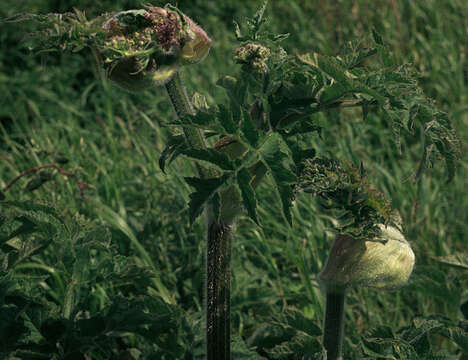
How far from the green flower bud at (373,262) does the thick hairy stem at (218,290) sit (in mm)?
241

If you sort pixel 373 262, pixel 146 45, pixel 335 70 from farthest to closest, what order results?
1. pixel 373 262
2. pixel 335 70
3. pixel 146 45

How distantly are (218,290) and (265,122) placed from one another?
401 millimetres

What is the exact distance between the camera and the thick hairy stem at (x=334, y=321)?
1381 millimetres

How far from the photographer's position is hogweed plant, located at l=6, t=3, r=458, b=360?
1.03 meters

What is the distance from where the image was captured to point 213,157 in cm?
106

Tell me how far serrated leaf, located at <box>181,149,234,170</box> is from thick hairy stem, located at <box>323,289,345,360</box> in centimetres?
49

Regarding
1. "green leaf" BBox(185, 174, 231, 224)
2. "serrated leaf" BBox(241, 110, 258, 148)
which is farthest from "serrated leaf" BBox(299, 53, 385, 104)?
"green leaf" BBox(185, 174, 231, 224)

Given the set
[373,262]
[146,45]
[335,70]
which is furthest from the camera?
[373,262]

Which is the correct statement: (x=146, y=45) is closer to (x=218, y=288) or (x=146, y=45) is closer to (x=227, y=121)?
(x=227, y=121)

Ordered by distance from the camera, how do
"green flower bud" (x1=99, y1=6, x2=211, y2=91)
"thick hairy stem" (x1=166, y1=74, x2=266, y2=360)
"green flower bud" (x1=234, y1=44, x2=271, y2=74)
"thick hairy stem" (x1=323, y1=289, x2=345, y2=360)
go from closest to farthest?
"green flower bud" (x1=99, y1=6, x2=211, y2=91) < "green flower bud" (x1=234, y1=44, x2=271, y2=74) < "thick hairy stem" (x1=166, y1=74, x2=266, y2=360) < "thick hairy stem" (x1=323, y1=289, x2=345, y2=360)

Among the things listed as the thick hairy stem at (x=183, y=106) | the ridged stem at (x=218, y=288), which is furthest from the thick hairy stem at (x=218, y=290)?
→ the thick hairy stem at (x=183, y=106)

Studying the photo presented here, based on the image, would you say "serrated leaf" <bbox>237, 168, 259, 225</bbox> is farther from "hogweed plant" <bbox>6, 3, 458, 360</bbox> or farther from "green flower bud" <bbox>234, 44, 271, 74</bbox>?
"green flower bud" <bbox>234, 44, 271, 74</bbox>

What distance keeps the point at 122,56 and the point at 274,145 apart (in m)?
0.31

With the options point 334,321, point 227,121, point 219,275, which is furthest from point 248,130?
point 334,321
